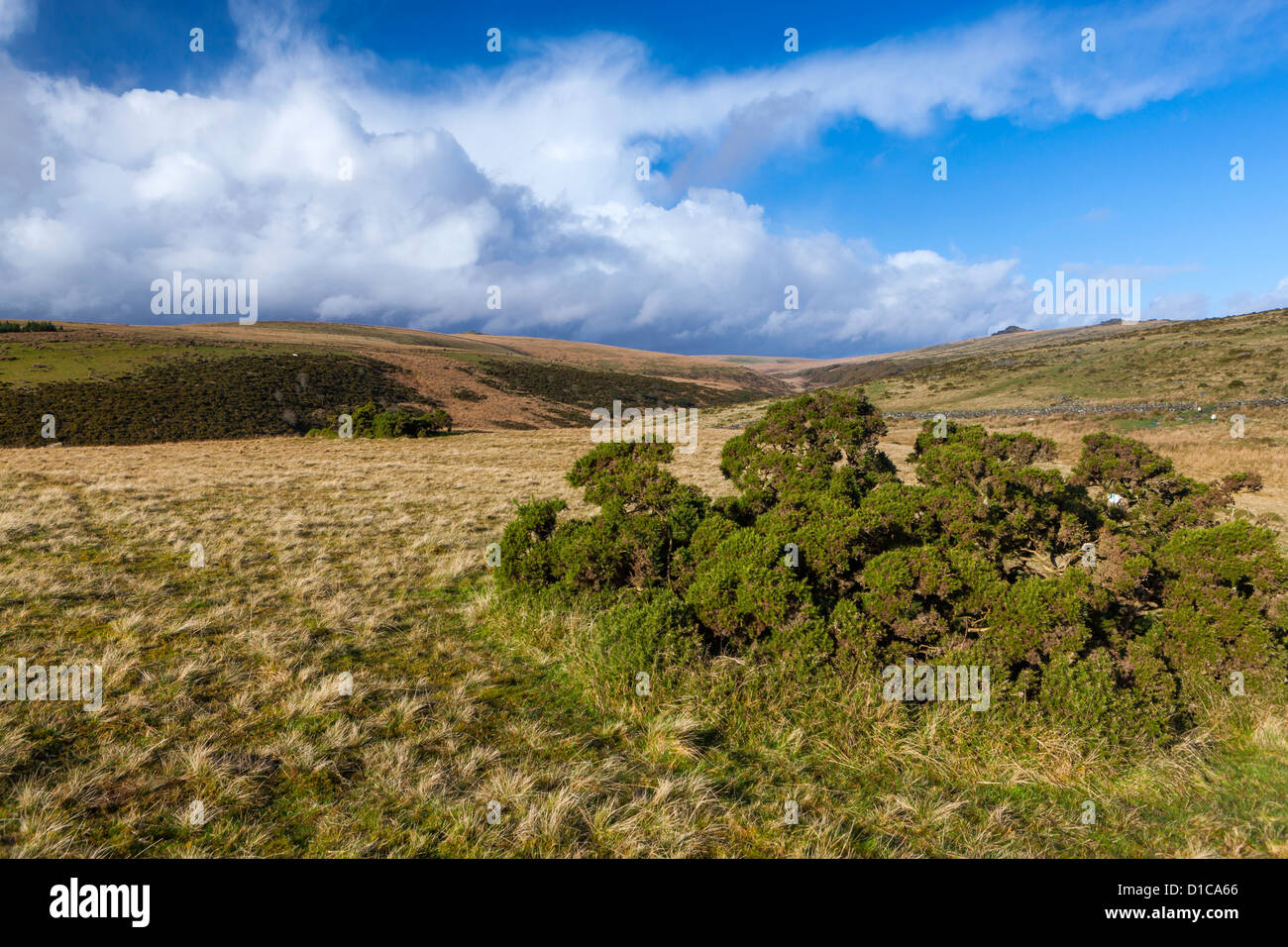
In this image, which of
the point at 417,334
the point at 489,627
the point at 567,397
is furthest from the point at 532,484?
the point at 417,334

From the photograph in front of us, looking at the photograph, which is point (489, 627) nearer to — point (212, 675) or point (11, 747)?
point (212, 675)

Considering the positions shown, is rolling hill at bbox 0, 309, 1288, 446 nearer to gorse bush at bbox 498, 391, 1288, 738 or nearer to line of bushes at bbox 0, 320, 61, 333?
line of bushes at bbox 0, 320, 61, 333

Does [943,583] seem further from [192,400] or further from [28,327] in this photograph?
[28,327]

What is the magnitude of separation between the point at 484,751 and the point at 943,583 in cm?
459

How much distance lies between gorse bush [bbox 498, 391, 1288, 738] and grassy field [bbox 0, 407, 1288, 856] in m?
0.43

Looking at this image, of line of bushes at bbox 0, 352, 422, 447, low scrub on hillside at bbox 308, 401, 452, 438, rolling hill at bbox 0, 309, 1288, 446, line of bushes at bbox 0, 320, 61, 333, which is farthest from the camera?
line of bushes at bbox 0, 320, 61, 333

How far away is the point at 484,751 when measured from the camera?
4.61 m

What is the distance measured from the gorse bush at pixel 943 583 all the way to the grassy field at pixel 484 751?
0.43 meters

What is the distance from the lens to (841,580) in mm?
6586

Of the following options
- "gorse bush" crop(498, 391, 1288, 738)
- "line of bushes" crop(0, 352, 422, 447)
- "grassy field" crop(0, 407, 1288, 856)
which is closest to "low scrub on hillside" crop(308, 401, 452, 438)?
"line of bushes" crop(0, 352, 422, 447)

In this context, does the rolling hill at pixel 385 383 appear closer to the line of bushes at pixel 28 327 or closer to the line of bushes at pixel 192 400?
the line of bushes at pixel 192 400

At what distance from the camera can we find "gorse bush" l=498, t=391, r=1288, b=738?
538 cm
